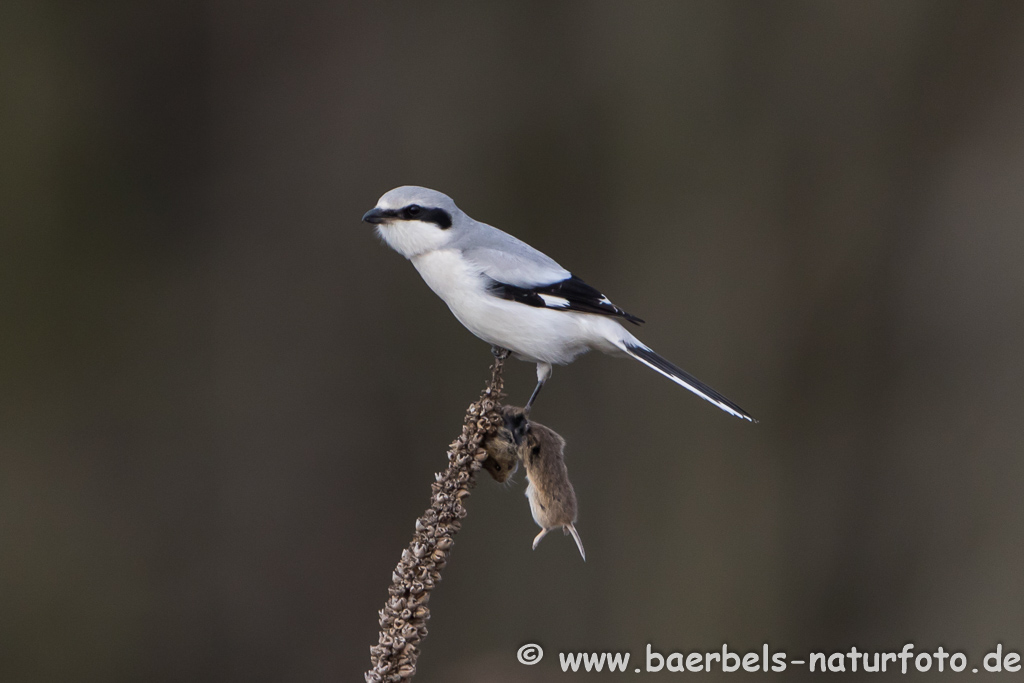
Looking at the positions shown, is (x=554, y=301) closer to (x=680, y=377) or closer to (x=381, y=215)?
(x=680, y=377)

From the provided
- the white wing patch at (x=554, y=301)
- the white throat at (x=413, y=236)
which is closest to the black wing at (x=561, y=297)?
the white wing patch at (x=554, y=301)

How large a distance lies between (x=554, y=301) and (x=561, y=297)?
0.02 metres

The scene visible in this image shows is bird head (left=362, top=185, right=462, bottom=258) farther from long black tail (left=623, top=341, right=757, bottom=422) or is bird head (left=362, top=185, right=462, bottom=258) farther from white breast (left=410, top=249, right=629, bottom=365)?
long black tail (left=623, top=341, right=757, bottom=422)

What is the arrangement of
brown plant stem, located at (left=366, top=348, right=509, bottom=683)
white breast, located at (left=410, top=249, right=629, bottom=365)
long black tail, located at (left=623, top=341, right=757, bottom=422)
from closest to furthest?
brown plant stem, located at (left=366, top=348, right=509, bottom=683) → long black tail, located at (left=623, top=341, right=757, bottom=422) → white breast, located at (left=410, top=249, right=629, bottom=365)

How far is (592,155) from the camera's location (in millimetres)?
4160

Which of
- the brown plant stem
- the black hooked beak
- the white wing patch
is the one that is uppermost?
the black hooked beak

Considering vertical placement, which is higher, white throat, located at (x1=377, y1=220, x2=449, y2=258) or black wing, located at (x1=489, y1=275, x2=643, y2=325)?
white throat, located at (x1=377, y1=220, x2=449, y2=258)

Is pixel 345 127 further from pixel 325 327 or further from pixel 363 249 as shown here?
pixel 325 327

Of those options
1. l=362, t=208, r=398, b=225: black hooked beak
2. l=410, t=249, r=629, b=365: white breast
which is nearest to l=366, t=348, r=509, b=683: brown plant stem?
l=410, t=249, r=629, b=365: white breast

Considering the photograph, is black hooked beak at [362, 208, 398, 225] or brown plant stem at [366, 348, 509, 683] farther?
black hooked beak at [362, 208, 398, 225]

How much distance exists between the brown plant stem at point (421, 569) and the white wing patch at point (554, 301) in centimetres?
71

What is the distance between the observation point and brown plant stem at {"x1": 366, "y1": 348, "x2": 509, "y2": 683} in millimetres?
1351

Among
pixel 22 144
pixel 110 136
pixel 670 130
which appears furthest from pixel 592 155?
pixel 22 144

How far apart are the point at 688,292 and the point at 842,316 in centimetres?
71
